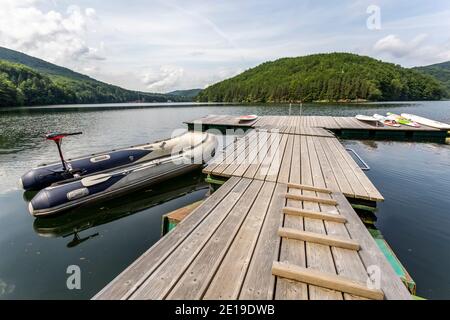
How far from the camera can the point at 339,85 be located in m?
72.6

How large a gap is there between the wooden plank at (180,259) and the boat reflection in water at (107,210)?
12.4 feet

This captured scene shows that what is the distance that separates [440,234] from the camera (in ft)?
15.8

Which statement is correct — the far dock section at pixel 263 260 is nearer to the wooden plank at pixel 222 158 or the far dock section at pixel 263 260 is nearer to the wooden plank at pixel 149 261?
the wooden plank at pixel 149 261

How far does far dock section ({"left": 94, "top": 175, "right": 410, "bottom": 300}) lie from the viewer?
195 centimetres

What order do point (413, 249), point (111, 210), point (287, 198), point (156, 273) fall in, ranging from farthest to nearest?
point (111, 210), point (413, 249), point (287, 198), point (156, 273)

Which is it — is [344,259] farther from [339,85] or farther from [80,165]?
[339,85]

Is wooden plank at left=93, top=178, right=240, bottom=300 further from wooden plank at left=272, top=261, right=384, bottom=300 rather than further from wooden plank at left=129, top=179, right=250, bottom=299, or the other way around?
wooden plank at left=272, top=261, right=384, bottom=300

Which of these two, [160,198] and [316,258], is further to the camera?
[160,198]

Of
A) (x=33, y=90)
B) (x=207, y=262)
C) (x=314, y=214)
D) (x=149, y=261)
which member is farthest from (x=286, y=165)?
(x=33, y=90)

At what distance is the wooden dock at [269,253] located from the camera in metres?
1.96

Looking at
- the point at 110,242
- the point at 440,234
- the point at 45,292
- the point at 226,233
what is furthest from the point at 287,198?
the point at 45,292

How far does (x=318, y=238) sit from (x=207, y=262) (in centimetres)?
133

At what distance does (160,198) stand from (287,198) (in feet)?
15.5
